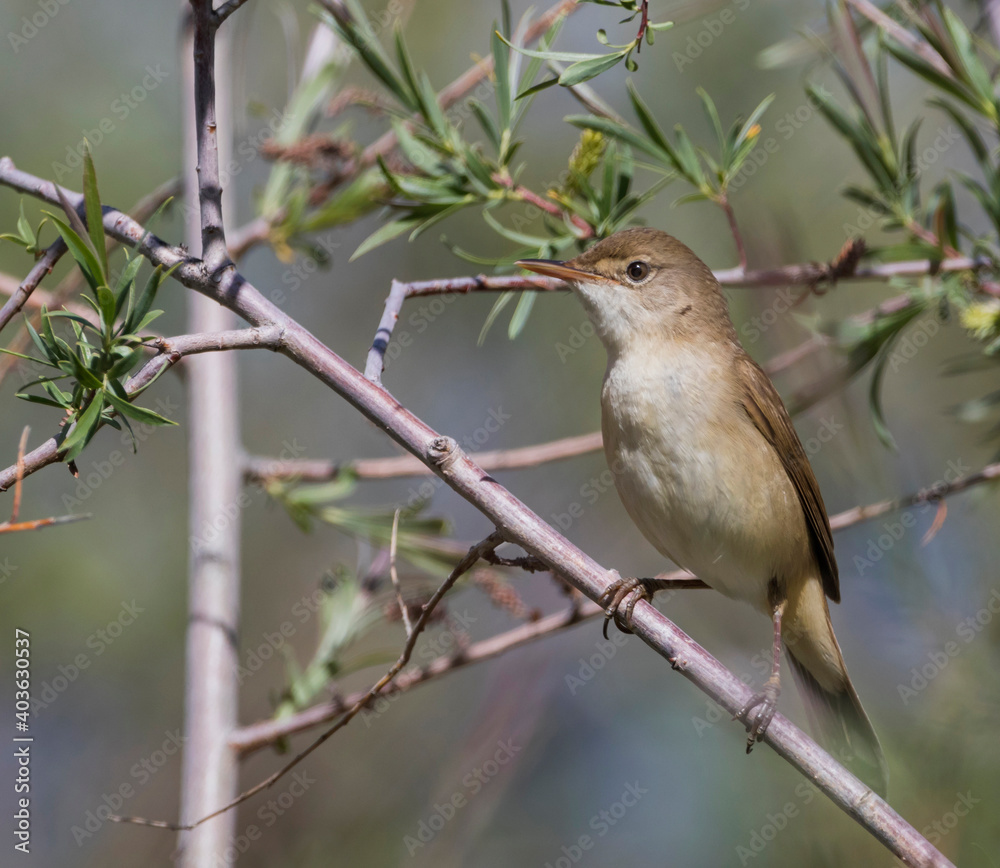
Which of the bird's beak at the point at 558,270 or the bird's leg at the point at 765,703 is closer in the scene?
the bird's leg at the point at 765,703

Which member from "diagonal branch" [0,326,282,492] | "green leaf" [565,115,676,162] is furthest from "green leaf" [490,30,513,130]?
"diagonal branch" [0,326,282,492]

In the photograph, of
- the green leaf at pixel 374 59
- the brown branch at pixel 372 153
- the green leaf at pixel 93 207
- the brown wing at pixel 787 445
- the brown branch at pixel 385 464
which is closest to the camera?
the green leaf at pixel 93 207

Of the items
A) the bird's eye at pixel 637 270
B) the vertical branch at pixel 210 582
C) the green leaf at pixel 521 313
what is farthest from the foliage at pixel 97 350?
the bird's eye at pixel 637 270

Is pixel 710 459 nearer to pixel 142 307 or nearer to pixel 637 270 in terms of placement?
pixel 637 270

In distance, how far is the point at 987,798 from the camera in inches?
99.9

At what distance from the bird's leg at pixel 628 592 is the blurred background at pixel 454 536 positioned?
0.52 m

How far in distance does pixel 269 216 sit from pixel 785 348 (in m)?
1.92

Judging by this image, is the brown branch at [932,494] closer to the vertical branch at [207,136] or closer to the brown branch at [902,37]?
the brown branch at [902,37]

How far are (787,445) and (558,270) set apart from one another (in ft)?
3.35

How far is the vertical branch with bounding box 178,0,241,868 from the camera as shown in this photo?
7.62 ft

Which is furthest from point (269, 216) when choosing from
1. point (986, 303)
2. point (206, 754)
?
point (986, 303)

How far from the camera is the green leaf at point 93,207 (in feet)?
4.35

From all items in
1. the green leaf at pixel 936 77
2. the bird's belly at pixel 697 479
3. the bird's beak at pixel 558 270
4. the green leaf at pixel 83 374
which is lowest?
the bird's belly at pixel 697 479

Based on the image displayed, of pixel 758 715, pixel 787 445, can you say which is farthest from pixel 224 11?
pixel 787 445
